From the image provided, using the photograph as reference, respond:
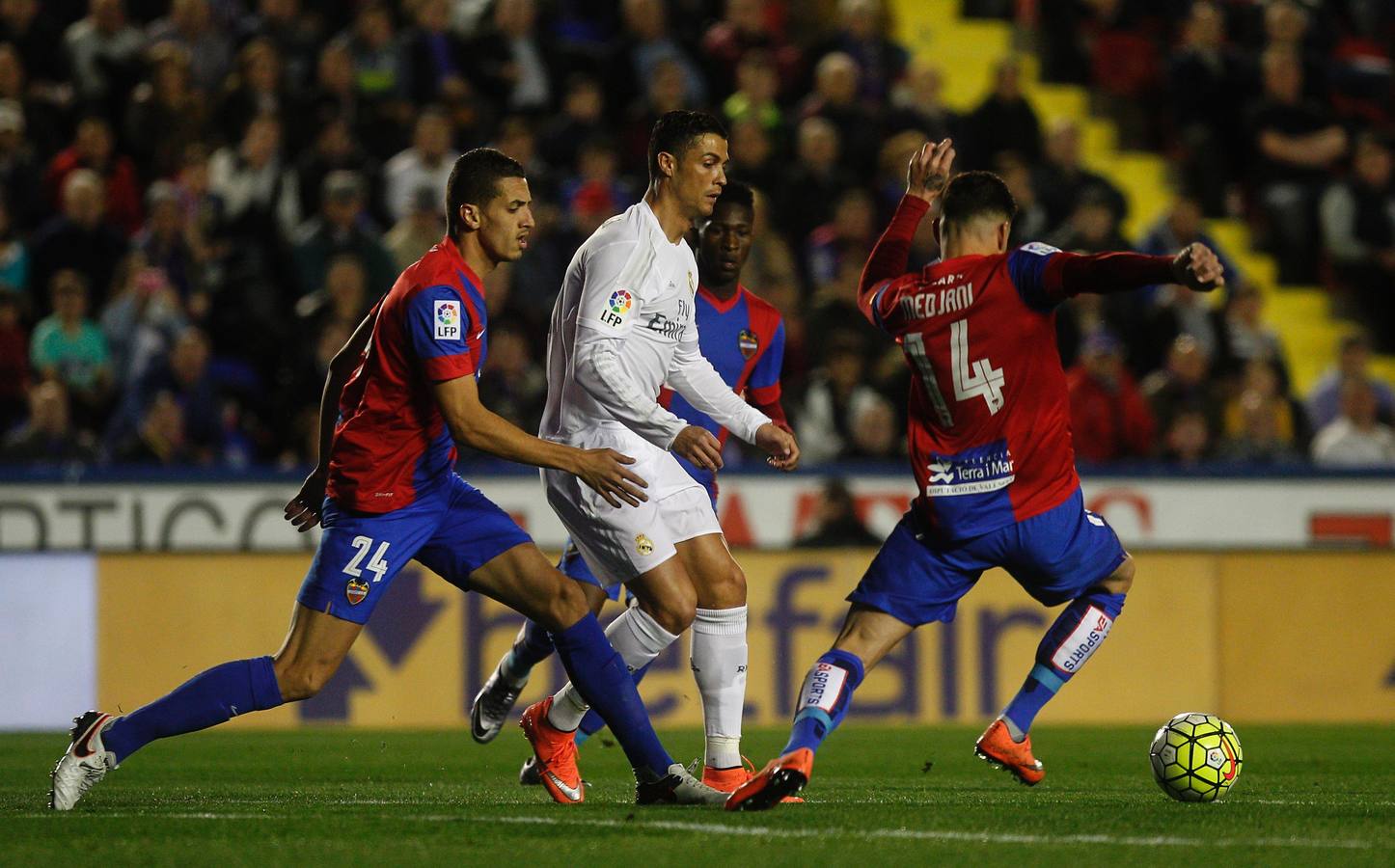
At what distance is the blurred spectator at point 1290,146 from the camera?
56.1ft

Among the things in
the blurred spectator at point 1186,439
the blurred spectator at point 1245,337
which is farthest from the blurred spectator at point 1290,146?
the blurred spectator at point 1186,439

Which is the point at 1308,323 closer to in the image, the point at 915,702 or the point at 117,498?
the point at 915,702

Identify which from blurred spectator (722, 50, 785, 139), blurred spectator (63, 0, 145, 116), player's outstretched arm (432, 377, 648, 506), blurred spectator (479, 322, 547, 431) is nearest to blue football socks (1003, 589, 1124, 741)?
player's outstretched arm (432, 377, 648, 506)

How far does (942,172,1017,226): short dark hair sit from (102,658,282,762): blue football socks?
9.39 ft

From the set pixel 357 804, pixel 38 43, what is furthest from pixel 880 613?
pixel 38 43

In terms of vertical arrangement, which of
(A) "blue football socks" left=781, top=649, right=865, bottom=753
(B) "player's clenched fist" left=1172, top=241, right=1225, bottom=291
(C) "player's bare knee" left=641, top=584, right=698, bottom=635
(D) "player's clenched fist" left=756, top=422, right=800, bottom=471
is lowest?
(A) "blue football socks" left=781, top=649, right=865, bottom=753

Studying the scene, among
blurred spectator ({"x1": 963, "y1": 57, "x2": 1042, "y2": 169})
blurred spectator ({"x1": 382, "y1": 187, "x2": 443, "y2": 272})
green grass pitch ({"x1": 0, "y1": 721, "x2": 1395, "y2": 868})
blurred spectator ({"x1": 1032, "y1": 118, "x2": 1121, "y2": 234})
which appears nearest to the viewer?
green grass pitch ({"x1": 0, "y1": 721, "x2": 1395, "y2": 868})

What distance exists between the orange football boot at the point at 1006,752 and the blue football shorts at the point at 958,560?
0.53 metres

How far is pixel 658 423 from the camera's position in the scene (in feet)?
24.2

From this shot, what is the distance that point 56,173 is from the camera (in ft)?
48.8

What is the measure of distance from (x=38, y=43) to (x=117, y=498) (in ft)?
14.3

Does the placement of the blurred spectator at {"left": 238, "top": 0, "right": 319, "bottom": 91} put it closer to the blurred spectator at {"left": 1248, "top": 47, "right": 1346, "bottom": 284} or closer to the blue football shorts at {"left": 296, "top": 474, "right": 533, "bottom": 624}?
the blurred spectator at {"left": 1248, "top": 47, "right": 1346, "bottom": 284}

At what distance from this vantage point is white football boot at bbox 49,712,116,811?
7047 mm

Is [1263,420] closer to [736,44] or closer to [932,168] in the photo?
[736,44]
